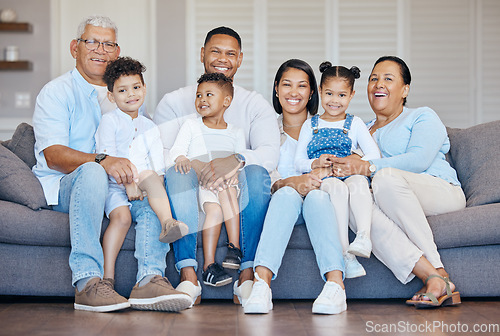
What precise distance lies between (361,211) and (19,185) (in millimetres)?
1311

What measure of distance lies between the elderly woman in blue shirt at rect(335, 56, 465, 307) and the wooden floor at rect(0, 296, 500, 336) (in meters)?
0.14

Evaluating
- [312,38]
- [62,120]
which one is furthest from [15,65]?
[62,120]

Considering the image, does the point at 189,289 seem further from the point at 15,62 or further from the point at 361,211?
the point at 15,62

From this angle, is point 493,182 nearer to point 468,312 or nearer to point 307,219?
point 468,312

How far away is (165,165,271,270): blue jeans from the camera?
225 centimetres

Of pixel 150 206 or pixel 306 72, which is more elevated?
pixel 306 72

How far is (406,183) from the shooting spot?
2352 mm

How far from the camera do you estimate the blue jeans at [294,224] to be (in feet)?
7.19

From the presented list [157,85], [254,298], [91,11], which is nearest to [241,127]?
[254,298]

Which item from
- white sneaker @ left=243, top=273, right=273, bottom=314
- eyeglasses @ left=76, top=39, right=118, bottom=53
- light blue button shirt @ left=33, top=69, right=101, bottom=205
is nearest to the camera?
white sneaker @ left=243, top=273, right=273, bottom=314

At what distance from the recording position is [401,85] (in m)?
2.77

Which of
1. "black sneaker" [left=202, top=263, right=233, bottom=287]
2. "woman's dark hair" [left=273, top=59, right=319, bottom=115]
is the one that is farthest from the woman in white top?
"woman's dark hair" [left=273, top=59, right=319, bottom=115]

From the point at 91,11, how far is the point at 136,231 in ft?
9.92

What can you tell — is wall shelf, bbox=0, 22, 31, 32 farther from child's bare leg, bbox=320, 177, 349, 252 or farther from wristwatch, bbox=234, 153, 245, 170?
child's bare leg, bbox=320, 177, 349, 252
